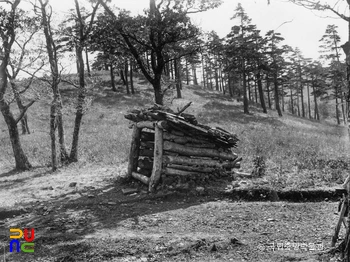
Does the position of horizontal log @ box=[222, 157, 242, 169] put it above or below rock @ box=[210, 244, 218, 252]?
above

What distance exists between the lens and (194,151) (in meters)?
9.15

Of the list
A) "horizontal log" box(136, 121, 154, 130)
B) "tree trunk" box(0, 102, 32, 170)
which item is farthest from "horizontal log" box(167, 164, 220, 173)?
"tree trunk" box(0, 102, 32, 170)

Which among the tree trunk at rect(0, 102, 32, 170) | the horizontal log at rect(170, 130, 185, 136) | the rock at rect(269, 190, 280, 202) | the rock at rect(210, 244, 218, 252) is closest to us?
the rock at rect(210, 244, 218, 252)

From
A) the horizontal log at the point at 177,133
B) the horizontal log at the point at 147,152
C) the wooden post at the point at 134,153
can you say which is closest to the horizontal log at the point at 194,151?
the horizontal log at the point at 177,133

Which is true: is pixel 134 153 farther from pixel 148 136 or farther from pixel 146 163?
pixel 148 136

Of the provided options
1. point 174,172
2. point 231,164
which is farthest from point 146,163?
point 231,164

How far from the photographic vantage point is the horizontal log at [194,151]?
29.0 feet

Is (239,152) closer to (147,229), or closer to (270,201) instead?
(270,201)

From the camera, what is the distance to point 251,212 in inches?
265

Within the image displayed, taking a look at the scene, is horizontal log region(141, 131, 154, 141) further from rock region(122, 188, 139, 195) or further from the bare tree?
the bare tree

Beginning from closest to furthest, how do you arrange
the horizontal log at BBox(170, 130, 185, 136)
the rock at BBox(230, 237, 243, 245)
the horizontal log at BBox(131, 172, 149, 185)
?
the rock at BBox(230, 237, 243, 245)
the horizontal log at BBox(170, 130, 185, 136)
the horizontal log at BBox(131, 172, 149, 185)

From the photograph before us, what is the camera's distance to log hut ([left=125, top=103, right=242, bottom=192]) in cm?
873

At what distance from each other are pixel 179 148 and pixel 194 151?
19.5 inches

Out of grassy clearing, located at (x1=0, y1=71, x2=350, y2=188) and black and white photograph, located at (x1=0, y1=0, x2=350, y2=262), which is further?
grassy clearing, located at (x1=0, y1=71, x2=350, y2=188)
